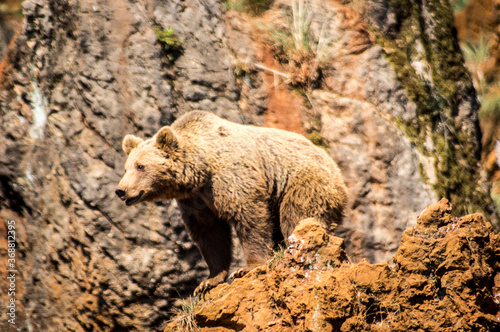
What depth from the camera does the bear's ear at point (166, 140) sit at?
18.0 ft

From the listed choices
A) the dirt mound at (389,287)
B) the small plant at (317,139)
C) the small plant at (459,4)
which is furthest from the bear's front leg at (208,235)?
the small plant at (459,4)

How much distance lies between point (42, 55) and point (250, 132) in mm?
4301

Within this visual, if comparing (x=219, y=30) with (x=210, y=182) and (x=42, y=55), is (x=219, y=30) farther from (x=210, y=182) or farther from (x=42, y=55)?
(x=210, y=182)

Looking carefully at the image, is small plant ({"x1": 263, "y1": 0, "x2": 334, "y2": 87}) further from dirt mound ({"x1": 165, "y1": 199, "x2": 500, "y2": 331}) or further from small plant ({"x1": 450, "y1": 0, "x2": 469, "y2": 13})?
dirt mound ({"x1": 165, "y1": 199, "x2": 500, "y2": 331})

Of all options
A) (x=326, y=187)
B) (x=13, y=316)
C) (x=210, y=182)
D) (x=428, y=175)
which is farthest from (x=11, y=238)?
(x=428, y=175)

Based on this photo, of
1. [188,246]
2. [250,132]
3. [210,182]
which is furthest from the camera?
[188,246]

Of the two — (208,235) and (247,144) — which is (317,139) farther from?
(208,235)

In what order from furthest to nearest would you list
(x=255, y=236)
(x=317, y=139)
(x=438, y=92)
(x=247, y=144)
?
(x=438, y=92), (x=317, y=139), (x=247, y=144), (x=255, y=236)

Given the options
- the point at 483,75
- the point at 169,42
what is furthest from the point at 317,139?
the point at 483,75

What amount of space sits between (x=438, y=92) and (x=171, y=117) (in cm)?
450

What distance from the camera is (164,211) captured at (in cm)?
739

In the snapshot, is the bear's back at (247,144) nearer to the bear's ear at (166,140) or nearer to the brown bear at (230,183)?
the brown bear at (230,183)

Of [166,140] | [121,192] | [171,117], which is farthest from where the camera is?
[171,117]

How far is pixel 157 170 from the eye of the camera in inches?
216
